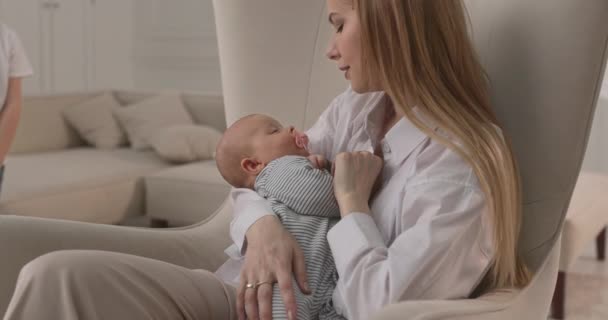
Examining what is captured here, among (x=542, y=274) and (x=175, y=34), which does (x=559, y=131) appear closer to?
(x=542, y=274)

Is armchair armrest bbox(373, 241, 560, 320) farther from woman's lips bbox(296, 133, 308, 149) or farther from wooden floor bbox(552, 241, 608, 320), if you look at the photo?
wooden floor bbox(552, 241, 608, 320)

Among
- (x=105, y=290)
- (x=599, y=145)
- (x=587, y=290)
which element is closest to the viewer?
(x=105, y=290)

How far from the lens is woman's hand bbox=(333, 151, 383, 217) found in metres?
1.26

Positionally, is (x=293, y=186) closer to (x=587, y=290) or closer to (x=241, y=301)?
(x=241, y=301)

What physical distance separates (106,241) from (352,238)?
1.61 ft

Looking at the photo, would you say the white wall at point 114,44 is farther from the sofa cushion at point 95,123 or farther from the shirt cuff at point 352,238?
the shirt cuff at point 352,238

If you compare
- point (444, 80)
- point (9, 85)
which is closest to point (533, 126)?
point (444, 80)

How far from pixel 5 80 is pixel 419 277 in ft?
7.79

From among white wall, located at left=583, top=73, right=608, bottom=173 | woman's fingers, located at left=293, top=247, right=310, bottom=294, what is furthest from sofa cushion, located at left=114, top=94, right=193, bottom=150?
woman's fingers, located at left=293, top=247, right=310, bottom=294

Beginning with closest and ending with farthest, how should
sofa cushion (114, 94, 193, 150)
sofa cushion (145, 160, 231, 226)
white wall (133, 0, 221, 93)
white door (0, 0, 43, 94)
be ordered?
sofa cushion (145, 160, 231, 226), sofa cushion (114, 94, 193, 150), white door (0, 0, 43, 94), white wall (133, 0, 221, 93)

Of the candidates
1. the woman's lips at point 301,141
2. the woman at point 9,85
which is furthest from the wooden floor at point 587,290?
the woman at point 9,85

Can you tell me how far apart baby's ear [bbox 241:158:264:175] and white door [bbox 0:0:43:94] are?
5043 mm

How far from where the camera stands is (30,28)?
6234 millimetres

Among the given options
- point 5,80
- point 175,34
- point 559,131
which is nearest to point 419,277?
point 559,131
